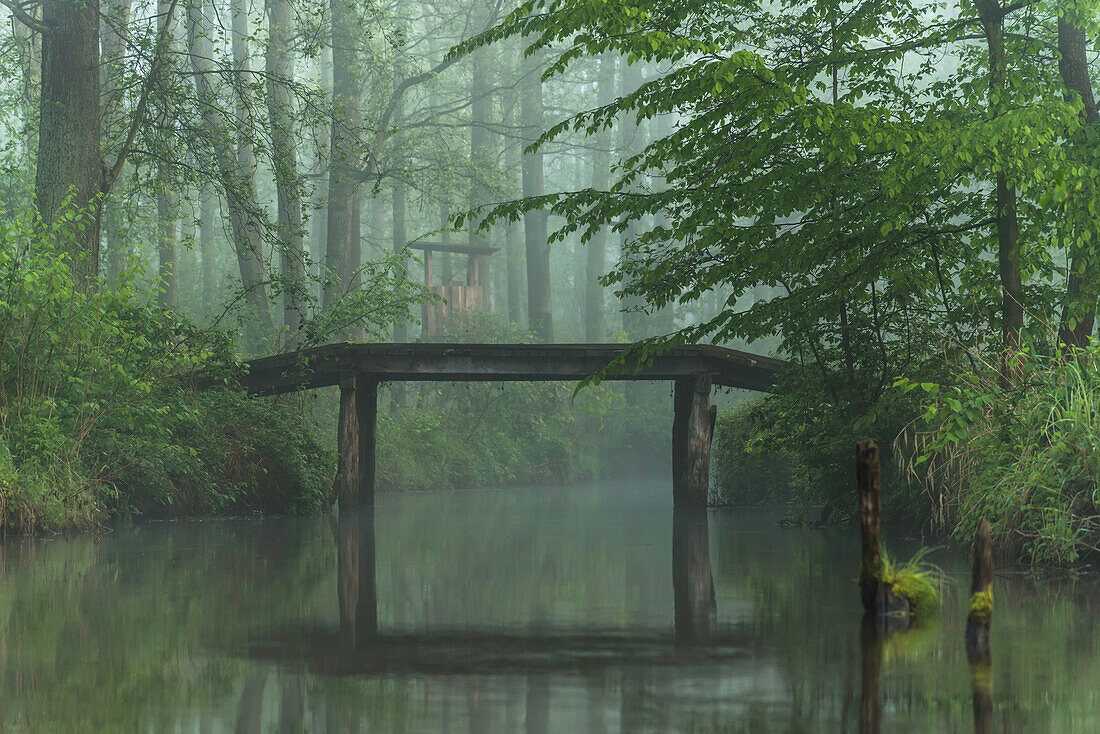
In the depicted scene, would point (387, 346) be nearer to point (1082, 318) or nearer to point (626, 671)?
point (1082, 318)

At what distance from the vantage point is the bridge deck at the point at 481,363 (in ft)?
56.7

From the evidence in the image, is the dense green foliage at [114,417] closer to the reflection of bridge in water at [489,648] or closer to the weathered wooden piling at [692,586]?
the weathered wooden piling at [692,586]

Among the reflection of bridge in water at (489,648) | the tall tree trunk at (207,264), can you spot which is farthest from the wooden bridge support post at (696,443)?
the tall tree trunk at (207,264)

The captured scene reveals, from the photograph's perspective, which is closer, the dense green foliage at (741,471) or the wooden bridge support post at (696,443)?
the wooden bridge support post at (696,443)

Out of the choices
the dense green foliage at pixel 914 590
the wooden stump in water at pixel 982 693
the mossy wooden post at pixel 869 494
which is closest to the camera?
the wooden stump in water at pixel 982 693

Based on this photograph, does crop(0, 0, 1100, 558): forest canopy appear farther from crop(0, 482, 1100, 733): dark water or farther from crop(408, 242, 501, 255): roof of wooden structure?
crop(408, 242, 501, 255): roof of wooden structure

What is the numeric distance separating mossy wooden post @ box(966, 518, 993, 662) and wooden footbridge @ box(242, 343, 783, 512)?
34.0 ft

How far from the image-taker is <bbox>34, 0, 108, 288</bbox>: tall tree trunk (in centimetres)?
1641

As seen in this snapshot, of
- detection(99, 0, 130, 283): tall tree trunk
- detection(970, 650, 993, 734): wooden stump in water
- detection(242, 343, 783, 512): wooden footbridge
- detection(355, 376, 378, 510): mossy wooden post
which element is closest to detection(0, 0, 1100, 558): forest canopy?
detection(99, 0, 130, 283): tall tree trunk

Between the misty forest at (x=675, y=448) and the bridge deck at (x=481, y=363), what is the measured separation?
0.17 feet

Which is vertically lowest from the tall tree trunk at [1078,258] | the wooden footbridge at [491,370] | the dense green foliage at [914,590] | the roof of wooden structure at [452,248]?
the dense green foliage at [914,590]

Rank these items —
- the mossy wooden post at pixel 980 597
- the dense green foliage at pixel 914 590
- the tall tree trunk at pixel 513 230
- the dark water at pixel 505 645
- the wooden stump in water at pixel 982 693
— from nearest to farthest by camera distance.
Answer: the wooden stump in water at pixel 982 693
the dark water at pixel 505 645
the mossy wooden post at pixel 980 597
the dense green foliage at pixel 914 590
the tall tree trunk at pixel 513 230

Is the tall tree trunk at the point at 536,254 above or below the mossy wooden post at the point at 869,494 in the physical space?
above

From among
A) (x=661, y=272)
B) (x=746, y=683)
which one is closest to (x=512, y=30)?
(x=661, y=272)
